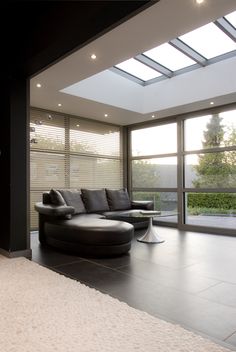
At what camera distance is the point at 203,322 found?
2.16m

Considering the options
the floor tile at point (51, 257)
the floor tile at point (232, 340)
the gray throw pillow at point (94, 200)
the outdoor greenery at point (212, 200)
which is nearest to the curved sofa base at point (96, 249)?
the floor tile at point (51, 257)

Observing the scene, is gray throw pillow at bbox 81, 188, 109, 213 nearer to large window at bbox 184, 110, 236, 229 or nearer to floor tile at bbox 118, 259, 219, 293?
large window at bbox 184, 110, 236, 229

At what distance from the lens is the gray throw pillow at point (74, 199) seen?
19.2ft

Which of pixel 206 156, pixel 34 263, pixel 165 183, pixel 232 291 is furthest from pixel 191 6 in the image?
pixel 165 183

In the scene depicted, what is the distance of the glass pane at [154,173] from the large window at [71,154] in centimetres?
47

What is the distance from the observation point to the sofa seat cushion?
4035 mm

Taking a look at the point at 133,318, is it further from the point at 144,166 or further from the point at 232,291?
the point at 144,166

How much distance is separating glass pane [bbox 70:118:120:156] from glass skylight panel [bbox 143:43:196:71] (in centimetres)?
246

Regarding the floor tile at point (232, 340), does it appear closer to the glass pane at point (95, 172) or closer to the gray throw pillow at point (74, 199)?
the gray throw pillow at point (74, 199)

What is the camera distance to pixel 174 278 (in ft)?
10.5

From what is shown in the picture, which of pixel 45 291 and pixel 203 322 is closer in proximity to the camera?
pixel 203 322

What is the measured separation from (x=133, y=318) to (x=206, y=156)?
5.08 m

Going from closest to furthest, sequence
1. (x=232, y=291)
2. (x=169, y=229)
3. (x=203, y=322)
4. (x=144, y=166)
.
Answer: (x=203, y=322), (x=232, y=291), (x=169, y=229), (x=144, y=166)

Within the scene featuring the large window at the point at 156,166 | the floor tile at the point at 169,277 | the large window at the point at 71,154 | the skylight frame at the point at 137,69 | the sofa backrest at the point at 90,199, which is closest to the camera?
the floor tile at the point at 169,277
